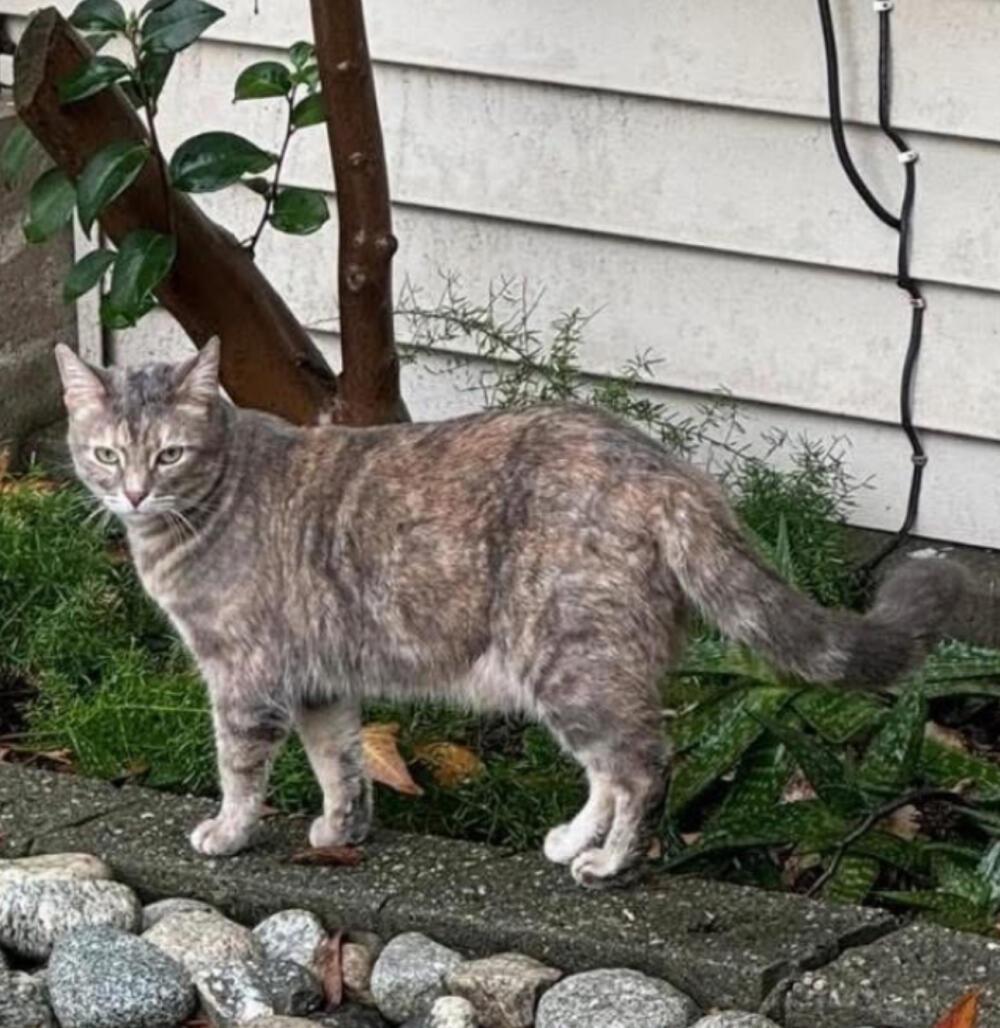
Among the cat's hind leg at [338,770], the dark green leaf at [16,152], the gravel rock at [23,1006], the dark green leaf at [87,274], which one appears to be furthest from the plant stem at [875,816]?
the dark green leaf at [16,152]

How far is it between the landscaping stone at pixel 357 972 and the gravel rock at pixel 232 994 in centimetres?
16

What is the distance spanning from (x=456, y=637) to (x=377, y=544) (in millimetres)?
240

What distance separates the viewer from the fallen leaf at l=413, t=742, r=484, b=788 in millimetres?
5367

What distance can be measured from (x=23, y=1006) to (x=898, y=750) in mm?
1693

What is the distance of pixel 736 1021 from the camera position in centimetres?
418

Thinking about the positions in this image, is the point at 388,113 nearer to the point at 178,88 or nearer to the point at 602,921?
the point at 178,88

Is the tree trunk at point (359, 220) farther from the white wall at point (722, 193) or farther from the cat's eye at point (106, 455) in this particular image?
the cat's eye at point (106, 455)

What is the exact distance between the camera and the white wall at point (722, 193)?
595 cm

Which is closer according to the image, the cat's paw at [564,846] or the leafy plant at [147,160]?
the cat's paw at [564,846]

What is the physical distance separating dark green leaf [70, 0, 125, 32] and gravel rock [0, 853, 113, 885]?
177 centimetres

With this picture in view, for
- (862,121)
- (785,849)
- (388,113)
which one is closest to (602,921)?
(785,849)

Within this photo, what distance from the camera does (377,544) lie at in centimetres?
475

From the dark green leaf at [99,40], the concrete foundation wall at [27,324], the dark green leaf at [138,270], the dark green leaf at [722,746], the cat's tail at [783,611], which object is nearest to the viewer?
the cat's tail at [783,611]

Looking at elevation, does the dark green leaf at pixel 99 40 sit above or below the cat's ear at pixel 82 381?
above
